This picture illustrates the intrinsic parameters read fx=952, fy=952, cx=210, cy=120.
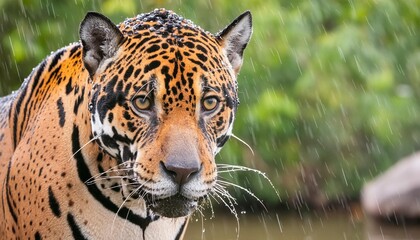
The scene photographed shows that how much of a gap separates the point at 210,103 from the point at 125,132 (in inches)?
13.7

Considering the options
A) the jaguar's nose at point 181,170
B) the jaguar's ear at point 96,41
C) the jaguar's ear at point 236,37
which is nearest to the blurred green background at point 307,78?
the jaguar's ear at point 236,37

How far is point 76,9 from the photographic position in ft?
33.4

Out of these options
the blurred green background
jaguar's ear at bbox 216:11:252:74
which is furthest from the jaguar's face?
the blurred green background

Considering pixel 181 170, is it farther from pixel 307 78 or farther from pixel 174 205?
pixel 307 78

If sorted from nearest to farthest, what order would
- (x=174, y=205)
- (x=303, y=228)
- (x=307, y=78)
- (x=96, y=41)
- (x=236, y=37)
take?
(x=174, y=205) → (x=96, y=41) → (x=236, y=37) → (x=307, y=78) → (x=303, y=228)

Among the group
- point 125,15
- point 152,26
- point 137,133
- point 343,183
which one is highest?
point 125,15

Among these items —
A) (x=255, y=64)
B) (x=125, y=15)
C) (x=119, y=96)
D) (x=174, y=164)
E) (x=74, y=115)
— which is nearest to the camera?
(x=174, y=164)

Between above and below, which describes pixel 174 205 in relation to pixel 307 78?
below

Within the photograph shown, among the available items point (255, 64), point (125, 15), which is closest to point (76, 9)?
point (125, 15)

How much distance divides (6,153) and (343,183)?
8.30 metres

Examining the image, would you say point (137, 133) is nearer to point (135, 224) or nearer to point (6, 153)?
point (135, 224)

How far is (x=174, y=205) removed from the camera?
3576 millimetres

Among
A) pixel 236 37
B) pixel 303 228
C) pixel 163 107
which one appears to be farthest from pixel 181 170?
pixel 303 228

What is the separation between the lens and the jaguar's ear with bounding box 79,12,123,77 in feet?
12.4
